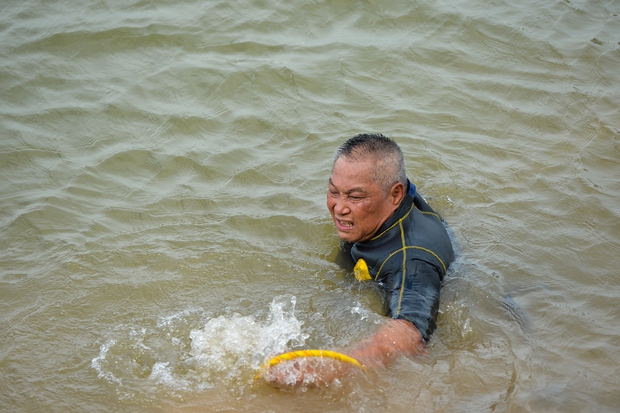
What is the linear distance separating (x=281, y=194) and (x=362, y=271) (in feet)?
5.19

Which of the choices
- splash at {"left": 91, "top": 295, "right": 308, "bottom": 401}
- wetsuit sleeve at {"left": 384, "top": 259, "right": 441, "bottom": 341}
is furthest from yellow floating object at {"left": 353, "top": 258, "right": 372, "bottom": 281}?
splash at {"left": 91, "top": 295, "right": 308, "bottom": 401}

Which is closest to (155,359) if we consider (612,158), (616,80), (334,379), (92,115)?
(334,379)

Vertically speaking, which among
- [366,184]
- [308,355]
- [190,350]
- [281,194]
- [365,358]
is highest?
[366,184]

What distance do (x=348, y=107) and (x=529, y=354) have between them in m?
4.04

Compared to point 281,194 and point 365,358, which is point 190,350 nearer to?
point 365,358

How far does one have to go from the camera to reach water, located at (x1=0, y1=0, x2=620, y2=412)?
407 cm

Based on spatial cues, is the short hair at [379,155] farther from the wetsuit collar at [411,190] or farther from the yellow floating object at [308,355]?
the yellow floating object at [308,355]

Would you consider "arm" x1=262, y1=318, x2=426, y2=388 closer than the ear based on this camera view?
Yes

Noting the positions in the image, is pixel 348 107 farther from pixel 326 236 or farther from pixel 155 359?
pixel 155 359

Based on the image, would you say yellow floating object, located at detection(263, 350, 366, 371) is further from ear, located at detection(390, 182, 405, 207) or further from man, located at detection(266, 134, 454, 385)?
ear, located at detection(390, 182, 405, 207)

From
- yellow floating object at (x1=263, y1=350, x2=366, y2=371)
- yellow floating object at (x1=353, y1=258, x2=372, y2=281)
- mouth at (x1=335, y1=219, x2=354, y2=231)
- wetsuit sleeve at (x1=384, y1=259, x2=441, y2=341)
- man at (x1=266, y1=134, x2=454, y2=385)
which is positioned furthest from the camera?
yellow floating object at (x1=353, y1=258, x2=372, y2=281)

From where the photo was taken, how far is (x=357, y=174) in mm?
4586

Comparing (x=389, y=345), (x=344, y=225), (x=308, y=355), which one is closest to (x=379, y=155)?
(x=344, y=225)

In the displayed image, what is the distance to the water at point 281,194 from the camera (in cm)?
407
